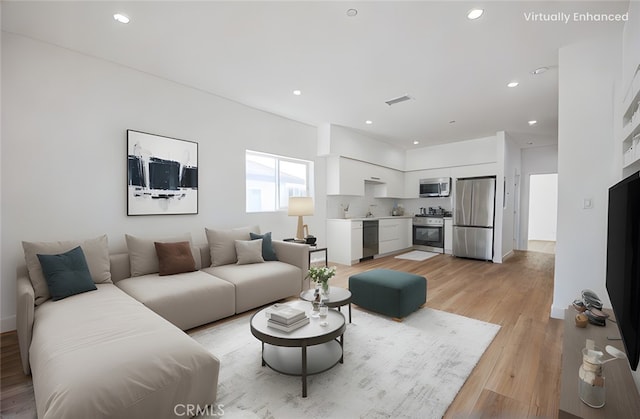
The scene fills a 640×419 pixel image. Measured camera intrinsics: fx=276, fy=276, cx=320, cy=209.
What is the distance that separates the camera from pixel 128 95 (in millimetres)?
3143

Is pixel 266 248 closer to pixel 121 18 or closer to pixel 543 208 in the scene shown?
pixel 121 18

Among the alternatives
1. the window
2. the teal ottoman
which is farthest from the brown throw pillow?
the teal ottoman

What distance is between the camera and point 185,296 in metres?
2.52

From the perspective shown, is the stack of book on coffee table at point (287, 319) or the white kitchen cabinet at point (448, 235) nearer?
the stack of book on coffee table at point (287, 319)

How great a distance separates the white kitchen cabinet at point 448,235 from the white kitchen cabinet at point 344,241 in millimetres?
2483

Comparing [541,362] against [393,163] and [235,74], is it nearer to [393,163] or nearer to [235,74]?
[235,74]

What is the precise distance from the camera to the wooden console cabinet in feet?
3.31

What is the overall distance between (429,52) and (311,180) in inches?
123

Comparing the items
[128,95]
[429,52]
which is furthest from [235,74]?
[429,52]

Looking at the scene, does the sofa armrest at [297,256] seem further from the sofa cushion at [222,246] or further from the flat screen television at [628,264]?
the flat screen television at [628,264]

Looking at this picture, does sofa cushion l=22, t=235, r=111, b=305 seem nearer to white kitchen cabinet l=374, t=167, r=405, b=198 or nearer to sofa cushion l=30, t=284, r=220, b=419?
sofa cushion l=30, t=284, r=220, b=419

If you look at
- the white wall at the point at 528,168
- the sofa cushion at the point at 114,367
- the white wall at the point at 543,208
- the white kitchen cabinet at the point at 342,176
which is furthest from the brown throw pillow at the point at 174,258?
the white wall at the point at 543,208

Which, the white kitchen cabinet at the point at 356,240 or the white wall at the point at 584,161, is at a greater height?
the white wall at the point at 584,161

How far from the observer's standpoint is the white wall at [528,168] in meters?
7.09
